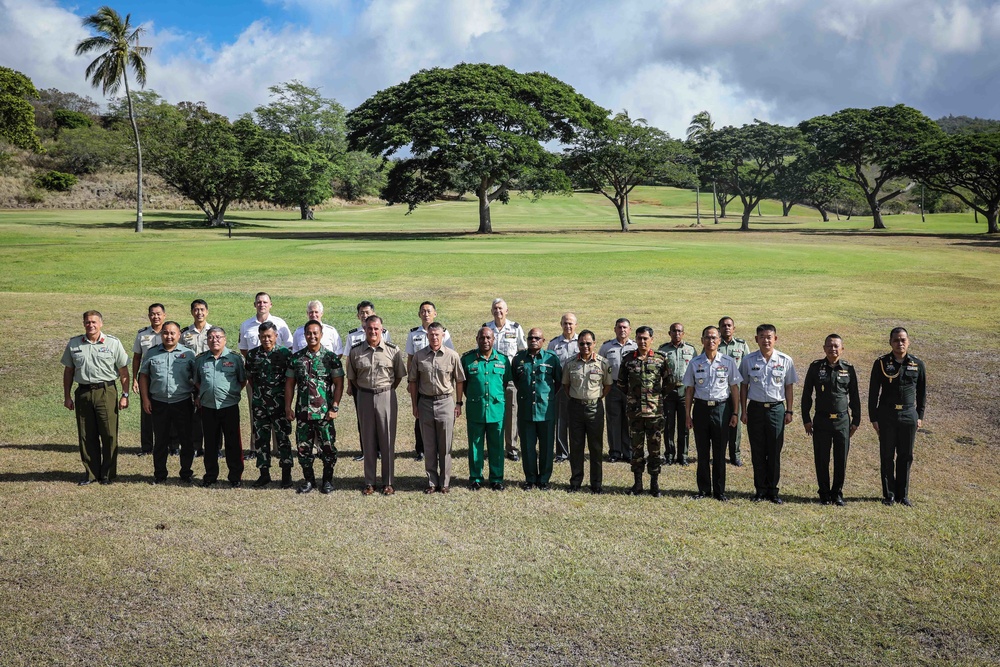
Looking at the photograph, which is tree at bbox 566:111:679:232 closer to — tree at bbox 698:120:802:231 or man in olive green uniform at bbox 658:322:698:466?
tree at bbox 698:120:802:231

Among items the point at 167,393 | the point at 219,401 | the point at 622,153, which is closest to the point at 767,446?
→ the point at 219,401

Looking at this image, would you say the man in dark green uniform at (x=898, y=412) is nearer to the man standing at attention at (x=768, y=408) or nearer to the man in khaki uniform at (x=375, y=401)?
the man standing at attention at (x=768, y=408)

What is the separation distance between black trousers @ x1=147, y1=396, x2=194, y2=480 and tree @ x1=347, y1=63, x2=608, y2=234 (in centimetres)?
4247

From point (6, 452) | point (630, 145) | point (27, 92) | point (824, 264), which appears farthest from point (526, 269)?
point (630, 145)

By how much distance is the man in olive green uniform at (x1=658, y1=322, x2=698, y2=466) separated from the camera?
10102mm

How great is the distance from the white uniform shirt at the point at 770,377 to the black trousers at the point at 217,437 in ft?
19.0

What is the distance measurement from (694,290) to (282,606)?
2190cm

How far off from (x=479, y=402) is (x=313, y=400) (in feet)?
6.05

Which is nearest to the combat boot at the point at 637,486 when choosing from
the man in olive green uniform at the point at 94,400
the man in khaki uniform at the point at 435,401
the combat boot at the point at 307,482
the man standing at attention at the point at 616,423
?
the man standing at attention at the point at 616,423

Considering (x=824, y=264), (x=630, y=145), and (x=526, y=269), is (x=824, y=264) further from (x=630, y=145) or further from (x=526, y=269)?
(x=630, y=145)

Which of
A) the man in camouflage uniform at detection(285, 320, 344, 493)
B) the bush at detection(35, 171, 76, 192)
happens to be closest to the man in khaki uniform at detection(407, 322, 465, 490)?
the man in camouflage uniform at detection(285, 320, 344, 493)

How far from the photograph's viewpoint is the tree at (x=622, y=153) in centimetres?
6266

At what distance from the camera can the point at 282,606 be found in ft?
20.2

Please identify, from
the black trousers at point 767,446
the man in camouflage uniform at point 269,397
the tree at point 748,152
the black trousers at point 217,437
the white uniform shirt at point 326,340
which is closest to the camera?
the black trousers at point 767,446
